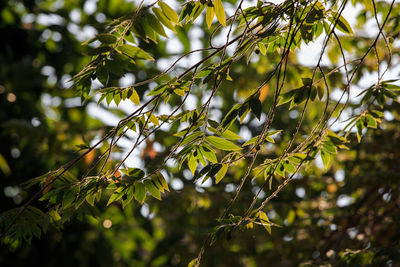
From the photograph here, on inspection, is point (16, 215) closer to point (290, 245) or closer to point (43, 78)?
point (290, 245)

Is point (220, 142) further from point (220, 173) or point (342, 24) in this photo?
point (342, 24)

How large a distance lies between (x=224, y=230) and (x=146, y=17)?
22.9 inches

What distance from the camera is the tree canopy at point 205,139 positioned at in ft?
3.45

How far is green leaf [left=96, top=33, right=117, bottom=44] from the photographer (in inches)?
38.2

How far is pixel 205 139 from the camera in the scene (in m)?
1.07

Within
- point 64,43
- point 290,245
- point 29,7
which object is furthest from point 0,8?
point 290,245

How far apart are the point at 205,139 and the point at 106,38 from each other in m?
0.34

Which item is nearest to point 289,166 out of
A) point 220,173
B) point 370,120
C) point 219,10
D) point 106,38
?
point 220,173

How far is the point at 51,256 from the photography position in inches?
168

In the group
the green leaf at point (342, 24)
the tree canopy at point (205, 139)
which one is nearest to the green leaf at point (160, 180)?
the tree canopy at point (205, 139)

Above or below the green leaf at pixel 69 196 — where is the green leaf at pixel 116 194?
above

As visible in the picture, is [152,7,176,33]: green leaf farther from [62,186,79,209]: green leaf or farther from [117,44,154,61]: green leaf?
[62,186,79,209]: green leaf

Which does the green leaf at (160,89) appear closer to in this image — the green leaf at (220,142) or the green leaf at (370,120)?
the green leaf at (220,142)

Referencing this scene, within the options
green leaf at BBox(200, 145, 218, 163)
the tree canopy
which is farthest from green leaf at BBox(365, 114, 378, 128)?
green leaf at BBox(200, 145, 218, 163)
